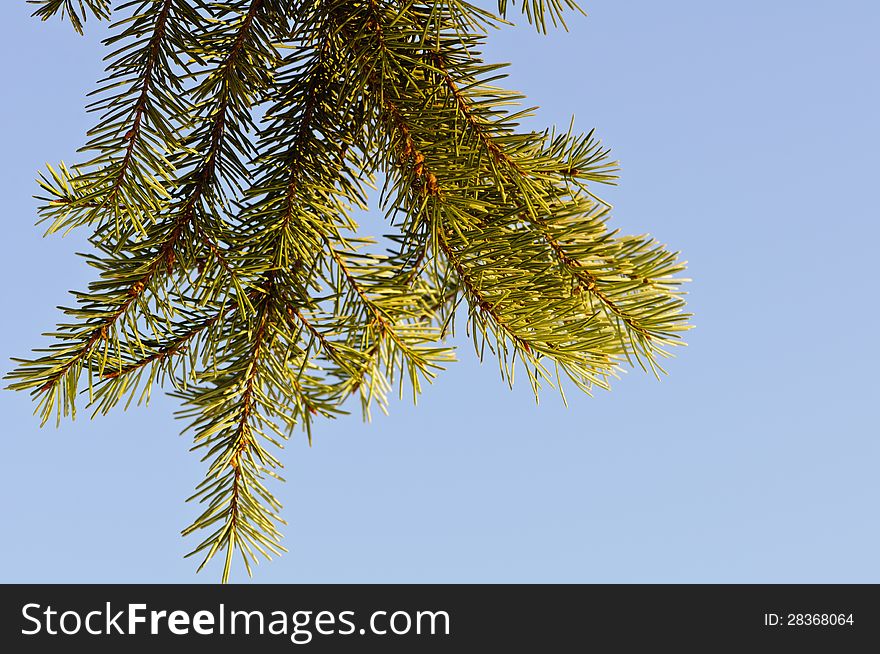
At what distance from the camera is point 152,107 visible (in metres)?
0.45

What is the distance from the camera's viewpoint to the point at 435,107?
0.45 meters

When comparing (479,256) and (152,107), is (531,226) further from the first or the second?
(152,107)

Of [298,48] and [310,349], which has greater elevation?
[298,48]

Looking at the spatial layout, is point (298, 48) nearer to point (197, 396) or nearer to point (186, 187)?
point (186, 187)

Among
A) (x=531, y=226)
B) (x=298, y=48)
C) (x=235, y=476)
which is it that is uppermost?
(x=298, y=48)

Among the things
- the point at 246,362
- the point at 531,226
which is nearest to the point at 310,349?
the point at 246,362

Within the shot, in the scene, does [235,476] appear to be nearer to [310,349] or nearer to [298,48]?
[310,349]

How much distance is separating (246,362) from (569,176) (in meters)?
0.20

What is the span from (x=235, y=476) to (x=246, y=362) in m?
0.06

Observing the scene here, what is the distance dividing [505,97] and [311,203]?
12 centimetres

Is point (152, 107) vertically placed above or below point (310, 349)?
above

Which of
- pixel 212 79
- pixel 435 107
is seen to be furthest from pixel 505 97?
pixel 212 79

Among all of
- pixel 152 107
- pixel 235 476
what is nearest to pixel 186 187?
pixel 152 107

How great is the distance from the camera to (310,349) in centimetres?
47
